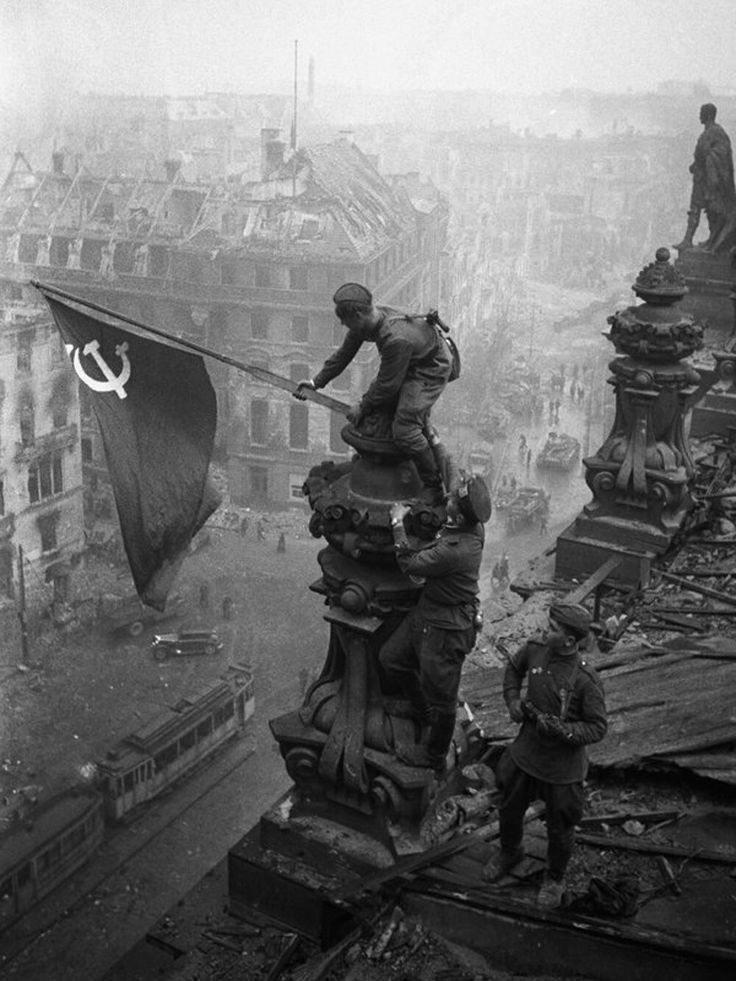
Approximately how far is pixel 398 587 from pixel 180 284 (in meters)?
37.1

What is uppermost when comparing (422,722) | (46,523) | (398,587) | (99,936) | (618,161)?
(618,161)

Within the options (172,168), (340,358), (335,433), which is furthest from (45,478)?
(340,358)

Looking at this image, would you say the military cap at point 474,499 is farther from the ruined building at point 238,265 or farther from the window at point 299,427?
the window at point 299,427

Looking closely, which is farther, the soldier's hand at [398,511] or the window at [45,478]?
the window at [45,478]

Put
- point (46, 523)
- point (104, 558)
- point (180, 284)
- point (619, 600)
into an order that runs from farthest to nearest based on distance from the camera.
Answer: point (180, 284) < point (104, 558) < point (46, 523) < point (619, 600)

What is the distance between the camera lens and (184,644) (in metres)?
30.9

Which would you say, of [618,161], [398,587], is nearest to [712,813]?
[398,587]

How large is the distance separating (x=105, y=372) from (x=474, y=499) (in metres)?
3.35

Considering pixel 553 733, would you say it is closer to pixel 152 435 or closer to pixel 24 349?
pixel 152 435

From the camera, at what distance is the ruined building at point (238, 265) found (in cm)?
4044

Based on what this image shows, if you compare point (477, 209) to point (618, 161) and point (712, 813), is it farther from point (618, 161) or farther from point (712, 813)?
point (712, 813)

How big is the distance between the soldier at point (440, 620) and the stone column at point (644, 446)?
17.7 ft

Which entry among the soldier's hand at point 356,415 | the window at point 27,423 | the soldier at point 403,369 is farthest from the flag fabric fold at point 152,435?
the window at point 27,423

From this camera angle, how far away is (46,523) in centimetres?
3531
